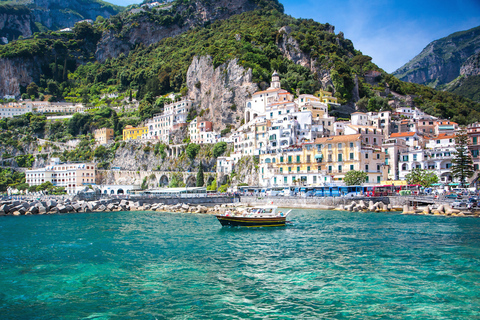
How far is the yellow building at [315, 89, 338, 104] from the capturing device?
242 ft

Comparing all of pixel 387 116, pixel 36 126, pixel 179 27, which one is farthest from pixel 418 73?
pixel 36 126

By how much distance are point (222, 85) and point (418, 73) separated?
147 m

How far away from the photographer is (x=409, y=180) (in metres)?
51.2

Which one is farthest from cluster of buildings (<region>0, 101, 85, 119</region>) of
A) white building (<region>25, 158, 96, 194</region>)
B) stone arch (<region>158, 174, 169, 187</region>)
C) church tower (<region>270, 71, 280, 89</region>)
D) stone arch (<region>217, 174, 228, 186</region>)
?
stone arch (<region>217, 174, 228, 186</region>)

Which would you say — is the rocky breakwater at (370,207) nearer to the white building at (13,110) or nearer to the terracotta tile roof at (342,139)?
the terracotta tile roof at (342,139)

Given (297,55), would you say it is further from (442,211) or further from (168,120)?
(442,211)

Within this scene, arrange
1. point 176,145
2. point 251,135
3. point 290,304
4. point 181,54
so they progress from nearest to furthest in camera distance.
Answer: point 290,304, point 251,135, point 176,145, point 181,54

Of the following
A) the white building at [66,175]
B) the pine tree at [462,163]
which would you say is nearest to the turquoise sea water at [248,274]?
the pine tree at [462,163]

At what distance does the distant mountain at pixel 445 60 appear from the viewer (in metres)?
180

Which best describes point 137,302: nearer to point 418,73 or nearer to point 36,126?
point 36,126

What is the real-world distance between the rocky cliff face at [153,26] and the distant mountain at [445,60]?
101m

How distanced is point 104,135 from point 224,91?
3425 cm

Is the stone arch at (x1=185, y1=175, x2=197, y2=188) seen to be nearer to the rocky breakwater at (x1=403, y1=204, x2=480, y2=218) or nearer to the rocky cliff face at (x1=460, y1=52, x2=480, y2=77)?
the rocky breakwater at (x1=403, y1=204, x2=480, y2=218)

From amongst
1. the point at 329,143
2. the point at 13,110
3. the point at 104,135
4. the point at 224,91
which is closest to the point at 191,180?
the point at 224,91
